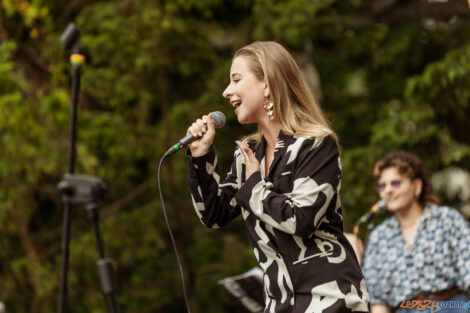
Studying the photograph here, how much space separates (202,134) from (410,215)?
229 cm

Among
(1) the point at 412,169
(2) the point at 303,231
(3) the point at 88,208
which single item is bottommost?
(1) the point at 412,169

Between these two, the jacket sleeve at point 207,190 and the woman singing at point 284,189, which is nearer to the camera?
the woman singing at point 284,189

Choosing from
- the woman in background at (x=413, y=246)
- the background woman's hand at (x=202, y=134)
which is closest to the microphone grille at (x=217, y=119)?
the background woman's hand at (x=202, y=134)

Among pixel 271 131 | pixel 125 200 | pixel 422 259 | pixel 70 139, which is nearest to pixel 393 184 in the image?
pixel 422 259

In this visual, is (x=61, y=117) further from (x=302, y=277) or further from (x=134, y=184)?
(x=302, y=277)

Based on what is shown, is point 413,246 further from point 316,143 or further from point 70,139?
point 70,139

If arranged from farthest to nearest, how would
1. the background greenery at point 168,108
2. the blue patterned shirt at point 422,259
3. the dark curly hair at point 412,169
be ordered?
the background greenery at point 168,108 < the dark curly hair at point 412,169 < the blue patterned shirt at point 422,259

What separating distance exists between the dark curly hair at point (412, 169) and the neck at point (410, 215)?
0.08 metres

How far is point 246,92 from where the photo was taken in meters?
2.53

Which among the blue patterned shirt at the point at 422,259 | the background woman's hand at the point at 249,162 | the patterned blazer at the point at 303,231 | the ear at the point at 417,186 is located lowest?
the blue patterned shirt at the point at 422,259

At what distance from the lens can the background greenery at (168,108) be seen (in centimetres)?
655

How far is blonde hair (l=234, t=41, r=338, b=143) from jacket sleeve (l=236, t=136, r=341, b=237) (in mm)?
162

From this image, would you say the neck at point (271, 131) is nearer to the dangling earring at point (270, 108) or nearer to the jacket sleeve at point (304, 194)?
the dangling earring at point (270, 108)

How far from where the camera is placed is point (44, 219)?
334 inches
